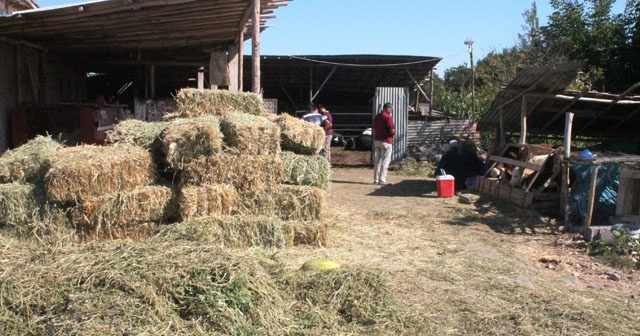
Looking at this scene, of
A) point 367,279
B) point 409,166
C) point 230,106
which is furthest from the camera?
point 409,166

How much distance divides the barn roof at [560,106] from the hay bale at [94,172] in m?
7.06

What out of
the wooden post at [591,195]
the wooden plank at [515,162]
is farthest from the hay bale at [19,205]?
the wooden plank at [515,162]

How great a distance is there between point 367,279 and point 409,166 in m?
11.9

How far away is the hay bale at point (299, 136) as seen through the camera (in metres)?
7.83

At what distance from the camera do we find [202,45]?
47.0 ft

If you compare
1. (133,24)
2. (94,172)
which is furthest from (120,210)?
(133,24)

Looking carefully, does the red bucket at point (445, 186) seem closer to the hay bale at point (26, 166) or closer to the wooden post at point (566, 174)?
the wooden post at point (566, 174)

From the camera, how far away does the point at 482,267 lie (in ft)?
22.1

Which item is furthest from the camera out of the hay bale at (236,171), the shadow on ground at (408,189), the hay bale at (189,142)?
the shadow on ground at (408,189)

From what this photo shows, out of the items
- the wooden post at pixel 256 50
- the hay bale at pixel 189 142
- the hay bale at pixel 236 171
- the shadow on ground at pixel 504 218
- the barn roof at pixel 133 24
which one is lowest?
the shadow on ground at pixel 504 218

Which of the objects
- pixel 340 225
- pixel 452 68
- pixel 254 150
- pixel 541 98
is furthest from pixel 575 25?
pixel 452 68

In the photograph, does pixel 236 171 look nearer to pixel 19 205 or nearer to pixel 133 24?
pixel 19 205

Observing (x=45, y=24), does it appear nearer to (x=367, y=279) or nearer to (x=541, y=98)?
(x=367, y=279)

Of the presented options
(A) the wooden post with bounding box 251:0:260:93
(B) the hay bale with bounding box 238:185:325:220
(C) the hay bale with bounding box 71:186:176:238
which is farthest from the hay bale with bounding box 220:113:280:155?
(A) the wooden post with bounding box 251:0:260:93
